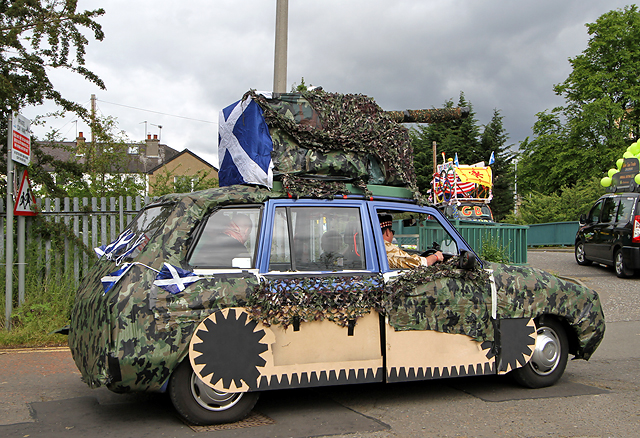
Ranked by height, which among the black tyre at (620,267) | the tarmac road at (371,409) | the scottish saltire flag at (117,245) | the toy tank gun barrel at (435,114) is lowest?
the tarmac road at (371,409)

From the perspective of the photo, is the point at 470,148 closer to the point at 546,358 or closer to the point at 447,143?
the point at 447,143

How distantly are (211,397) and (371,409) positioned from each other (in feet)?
4.60

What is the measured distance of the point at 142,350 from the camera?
159 inches

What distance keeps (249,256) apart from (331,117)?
154 centimetres

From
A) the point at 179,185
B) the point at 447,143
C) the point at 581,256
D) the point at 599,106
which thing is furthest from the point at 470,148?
the point at 179,185

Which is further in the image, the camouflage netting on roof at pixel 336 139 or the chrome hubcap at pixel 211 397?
the camouflage netting on roof at pixel 336 139

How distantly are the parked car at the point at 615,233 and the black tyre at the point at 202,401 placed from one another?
12042 mm

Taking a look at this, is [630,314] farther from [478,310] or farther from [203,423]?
[203,423]

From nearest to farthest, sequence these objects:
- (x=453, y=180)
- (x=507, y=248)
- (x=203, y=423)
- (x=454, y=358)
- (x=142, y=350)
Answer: (x=142, y=350), (x=203, y=423), (x=454, y=358), (x=507, y=248), (x=453, y=180)

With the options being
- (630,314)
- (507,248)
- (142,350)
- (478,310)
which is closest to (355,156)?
(478,310)

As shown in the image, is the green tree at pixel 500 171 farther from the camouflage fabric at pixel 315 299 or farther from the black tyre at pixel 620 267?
the camouflage fabric at pixel 315 299

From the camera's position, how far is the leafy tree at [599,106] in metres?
34.5

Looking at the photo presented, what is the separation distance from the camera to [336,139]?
5051mm

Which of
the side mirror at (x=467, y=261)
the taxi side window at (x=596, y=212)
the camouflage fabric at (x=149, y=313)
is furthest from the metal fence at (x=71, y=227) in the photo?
the taxi side window at (x=596, y=212)
